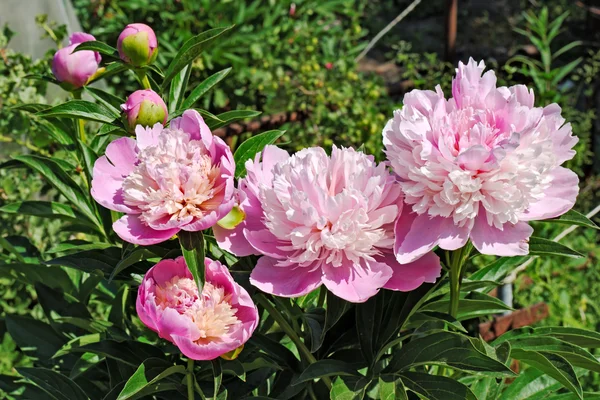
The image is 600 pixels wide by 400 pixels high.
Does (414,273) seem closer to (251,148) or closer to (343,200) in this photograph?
(343,200)

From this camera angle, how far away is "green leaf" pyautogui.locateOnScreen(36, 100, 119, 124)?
90 cm

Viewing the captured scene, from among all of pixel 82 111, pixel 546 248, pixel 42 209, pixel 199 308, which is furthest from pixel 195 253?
pixel 42 209

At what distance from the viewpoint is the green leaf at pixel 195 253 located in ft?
2.48

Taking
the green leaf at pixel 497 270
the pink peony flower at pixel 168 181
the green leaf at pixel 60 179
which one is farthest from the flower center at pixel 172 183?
the green leaf at pixel 497 270

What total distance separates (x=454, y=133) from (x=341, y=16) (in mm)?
4676

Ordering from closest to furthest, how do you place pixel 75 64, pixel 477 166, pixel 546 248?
pixel 477 166 < pixel 546 248 < pixel 75 64

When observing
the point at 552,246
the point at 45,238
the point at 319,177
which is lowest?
the point at 45,238

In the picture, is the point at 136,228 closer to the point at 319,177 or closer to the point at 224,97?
the point at 319,177

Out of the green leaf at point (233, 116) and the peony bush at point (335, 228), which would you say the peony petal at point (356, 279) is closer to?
the peony bush at point (335, 228)

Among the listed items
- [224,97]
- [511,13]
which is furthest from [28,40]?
[511,13]

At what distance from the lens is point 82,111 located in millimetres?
916

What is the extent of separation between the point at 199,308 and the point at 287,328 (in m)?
0.14

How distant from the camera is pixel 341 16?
5250mm

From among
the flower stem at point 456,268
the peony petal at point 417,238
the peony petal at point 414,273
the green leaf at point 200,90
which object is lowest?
the flower stem at point 456,268
